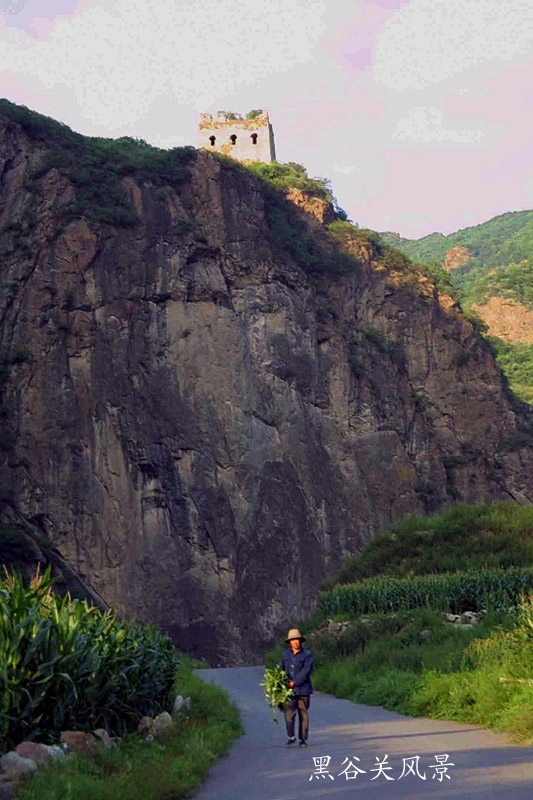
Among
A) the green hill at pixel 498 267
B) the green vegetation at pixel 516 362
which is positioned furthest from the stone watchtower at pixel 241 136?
the green vegetation at pixel 516 362

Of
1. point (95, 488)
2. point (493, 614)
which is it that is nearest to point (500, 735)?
point (493, 614)

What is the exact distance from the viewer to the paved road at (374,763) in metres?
8.82

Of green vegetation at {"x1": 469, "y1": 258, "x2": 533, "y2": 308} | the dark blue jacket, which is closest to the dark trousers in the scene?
the dark blue jacket

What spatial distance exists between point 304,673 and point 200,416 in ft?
129

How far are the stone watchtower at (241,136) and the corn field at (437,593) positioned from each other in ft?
154

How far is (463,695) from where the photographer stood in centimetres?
1391

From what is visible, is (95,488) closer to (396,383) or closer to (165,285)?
(165,285)

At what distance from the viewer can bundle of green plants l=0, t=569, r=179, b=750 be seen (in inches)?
419

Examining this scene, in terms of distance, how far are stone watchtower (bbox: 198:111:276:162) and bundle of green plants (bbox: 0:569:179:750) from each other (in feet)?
201

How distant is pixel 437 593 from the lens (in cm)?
2723

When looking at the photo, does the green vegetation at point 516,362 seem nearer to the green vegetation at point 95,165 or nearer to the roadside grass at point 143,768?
the green vegetation at point 95,165

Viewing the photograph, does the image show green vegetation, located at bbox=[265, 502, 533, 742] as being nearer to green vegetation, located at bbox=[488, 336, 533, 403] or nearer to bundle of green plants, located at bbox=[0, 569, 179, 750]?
bundle of green plants, located at bbox=[0, 569, 179, 750]

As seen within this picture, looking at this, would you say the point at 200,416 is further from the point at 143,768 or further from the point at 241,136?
the point at 143,768

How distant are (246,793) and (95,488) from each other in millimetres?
39351
